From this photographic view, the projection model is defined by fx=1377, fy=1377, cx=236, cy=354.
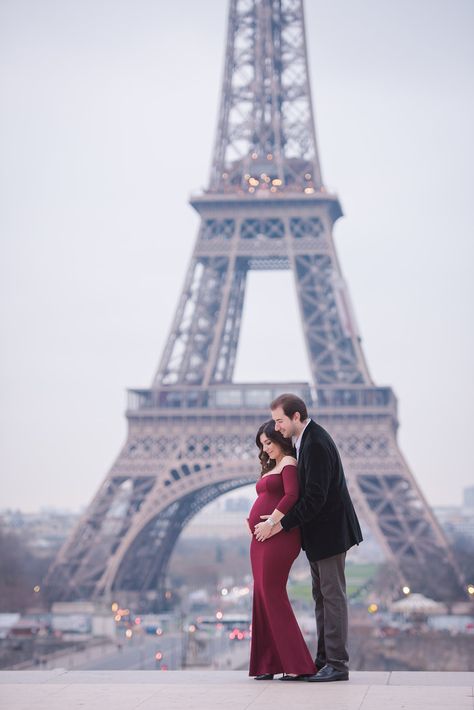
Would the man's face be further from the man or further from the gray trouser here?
the gray trouser

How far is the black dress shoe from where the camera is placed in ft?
32.2

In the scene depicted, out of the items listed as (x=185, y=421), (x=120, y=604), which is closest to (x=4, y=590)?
(x=120, y=604)

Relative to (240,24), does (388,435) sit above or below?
below

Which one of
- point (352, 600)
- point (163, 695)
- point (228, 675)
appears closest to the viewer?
point (163, 695)

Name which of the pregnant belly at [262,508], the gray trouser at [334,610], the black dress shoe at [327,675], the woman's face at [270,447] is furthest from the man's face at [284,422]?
the black dress shoe at [327,675]

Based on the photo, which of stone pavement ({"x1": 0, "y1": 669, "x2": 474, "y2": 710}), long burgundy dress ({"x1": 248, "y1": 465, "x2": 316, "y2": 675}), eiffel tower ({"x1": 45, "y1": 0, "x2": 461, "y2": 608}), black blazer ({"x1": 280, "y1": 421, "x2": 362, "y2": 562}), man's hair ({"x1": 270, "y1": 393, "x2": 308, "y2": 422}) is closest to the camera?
stone pavement ({"x1": 0, "y1": 669, "x2": 474, "y2": 710})

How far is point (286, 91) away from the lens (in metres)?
53.2

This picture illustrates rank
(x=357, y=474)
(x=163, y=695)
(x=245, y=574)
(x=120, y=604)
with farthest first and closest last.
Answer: (x=245, y=574) → (x=120, y=604) → (x=357, y=474) → (x=163, y=695)

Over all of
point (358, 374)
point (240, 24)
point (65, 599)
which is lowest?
point (65, 599)

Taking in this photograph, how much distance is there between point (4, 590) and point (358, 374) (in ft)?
74.1

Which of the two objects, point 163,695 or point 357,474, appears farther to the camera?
point 357,474

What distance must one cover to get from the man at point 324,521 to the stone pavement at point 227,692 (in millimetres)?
357

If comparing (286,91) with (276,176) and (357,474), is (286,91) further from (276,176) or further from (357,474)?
(357,474)

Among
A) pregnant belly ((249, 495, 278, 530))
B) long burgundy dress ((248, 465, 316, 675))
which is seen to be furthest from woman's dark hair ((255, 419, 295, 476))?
pregnant belly ((249, 495, 278, 530))
